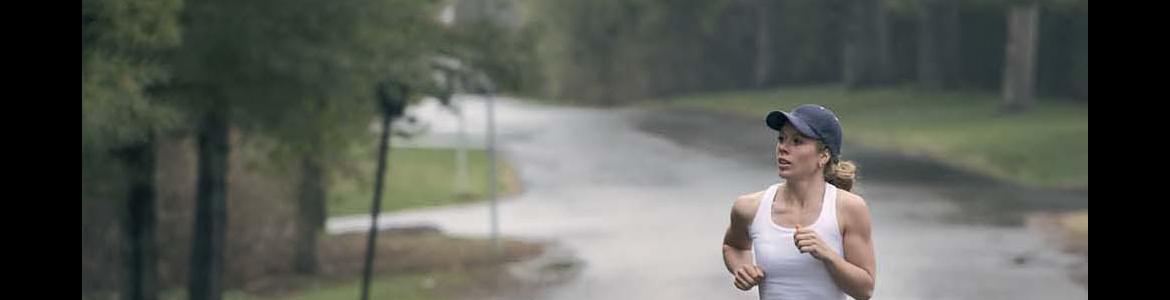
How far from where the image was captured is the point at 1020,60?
4369cm

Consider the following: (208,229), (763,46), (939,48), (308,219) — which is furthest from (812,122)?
(763,46)

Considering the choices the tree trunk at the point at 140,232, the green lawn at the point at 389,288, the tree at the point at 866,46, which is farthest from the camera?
the tree at the point at 866,46

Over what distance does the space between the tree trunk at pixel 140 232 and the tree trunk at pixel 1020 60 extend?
28182 mm

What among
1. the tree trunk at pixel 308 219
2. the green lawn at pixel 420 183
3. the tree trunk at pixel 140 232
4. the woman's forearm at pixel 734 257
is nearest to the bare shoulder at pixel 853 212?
the woman's forearm at pixel 734 257

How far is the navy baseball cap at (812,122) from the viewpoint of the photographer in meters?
3.74

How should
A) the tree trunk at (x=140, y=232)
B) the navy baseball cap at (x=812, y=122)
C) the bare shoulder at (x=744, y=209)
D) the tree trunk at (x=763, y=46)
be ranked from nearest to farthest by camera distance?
the navy baseball cap at (x=812, y=122), the bare shoulder at (x=744, y=209), the tree trunk at (x=140, y=232), the tree trunk at (x=763, y=46)

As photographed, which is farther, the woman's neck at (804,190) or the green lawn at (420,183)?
the green lawn at (420,183)

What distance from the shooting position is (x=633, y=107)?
66.3m

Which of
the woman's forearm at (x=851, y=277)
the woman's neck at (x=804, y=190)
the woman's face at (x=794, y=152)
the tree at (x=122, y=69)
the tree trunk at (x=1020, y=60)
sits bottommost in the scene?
the woman's forearm at (x=851, y=277)

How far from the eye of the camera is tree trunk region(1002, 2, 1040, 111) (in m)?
42.7

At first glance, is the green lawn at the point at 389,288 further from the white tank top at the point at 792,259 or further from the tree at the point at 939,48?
the tree at the point at 939,48

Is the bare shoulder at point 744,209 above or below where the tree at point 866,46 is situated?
below

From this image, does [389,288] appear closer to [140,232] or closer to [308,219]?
[308,219]
